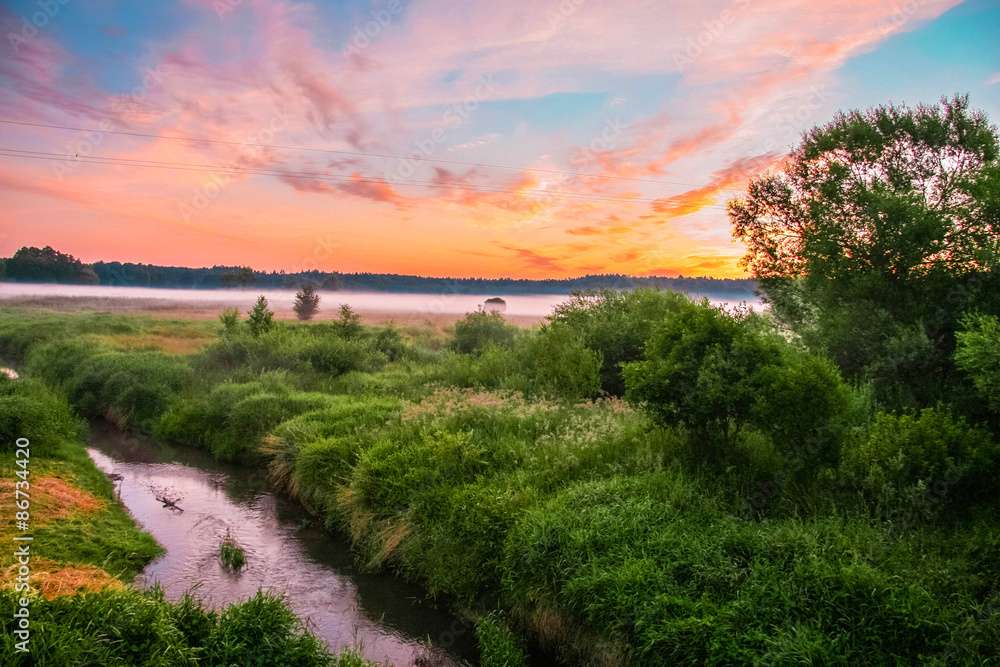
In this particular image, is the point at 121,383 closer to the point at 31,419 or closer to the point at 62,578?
the point at 31,419

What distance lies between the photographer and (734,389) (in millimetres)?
12023

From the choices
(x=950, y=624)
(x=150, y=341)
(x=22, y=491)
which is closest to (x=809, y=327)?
(x=950, y=624)

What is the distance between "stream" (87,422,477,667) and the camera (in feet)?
35.0

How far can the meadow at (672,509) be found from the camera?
26.2ft

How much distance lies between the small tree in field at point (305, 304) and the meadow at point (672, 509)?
142ft

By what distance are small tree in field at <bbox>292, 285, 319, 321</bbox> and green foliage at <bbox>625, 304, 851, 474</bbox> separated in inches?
2166

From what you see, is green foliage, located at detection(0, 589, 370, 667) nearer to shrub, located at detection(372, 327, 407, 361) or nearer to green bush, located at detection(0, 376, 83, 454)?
green bush, located at detection(0, 376, 83, 454)

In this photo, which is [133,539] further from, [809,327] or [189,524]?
[809,327]

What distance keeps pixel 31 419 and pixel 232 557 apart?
308 inches

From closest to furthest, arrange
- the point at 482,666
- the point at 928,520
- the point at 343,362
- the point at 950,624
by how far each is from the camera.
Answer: the point at 950,624 → the point at 482,666 → the point at 928,520 → the point at 343,362

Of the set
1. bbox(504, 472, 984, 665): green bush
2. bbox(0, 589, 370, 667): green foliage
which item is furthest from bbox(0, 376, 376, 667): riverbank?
bbox(504, 472, 984, 665): green bush

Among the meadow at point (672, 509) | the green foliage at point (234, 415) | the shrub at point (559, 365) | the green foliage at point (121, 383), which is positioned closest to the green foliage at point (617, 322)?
the shrub at point (559, 365)

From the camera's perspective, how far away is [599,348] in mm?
23562

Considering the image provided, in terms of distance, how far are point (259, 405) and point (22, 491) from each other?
34.1 ft
